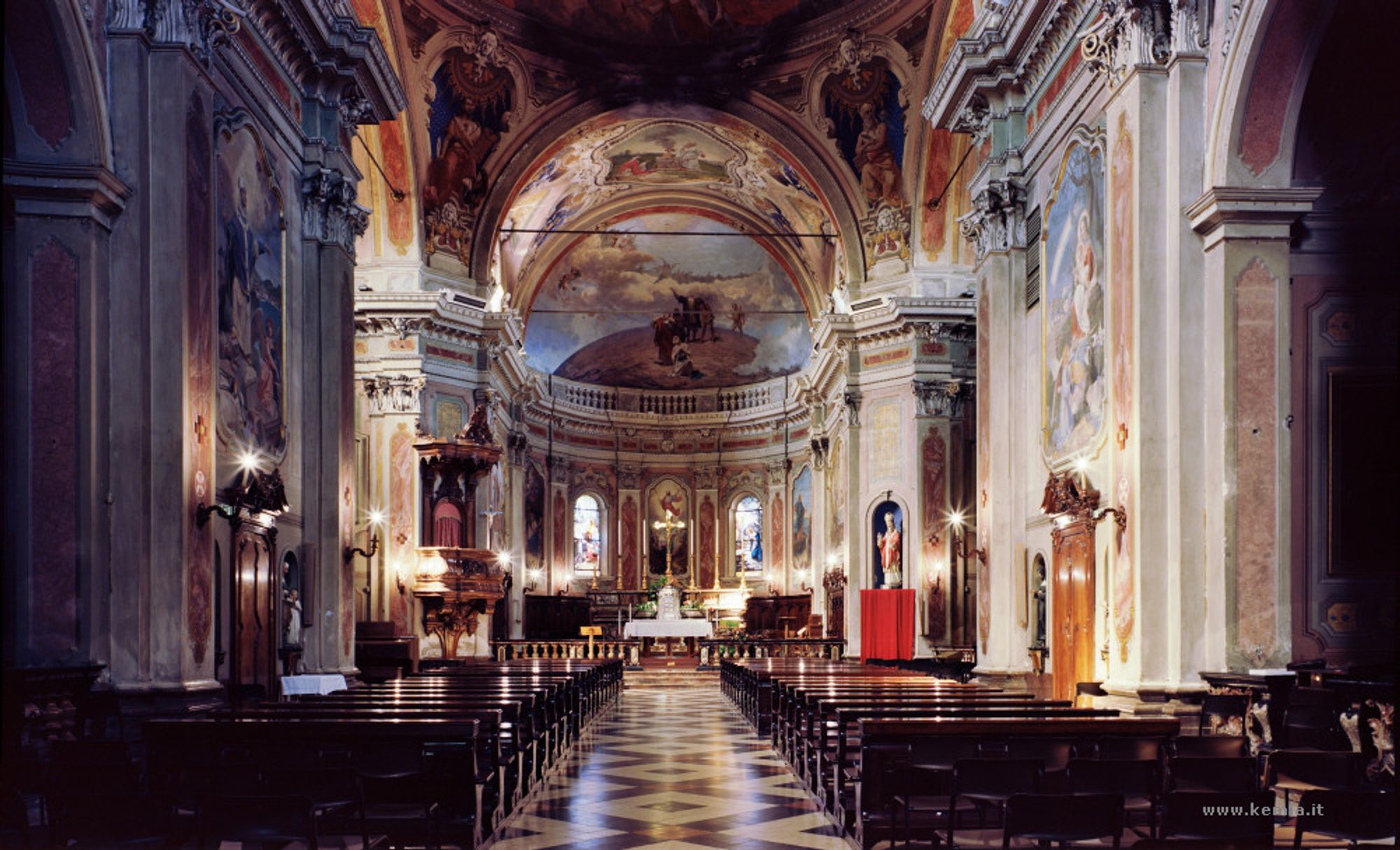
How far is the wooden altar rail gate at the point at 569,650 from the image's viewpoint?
3006 centimetres

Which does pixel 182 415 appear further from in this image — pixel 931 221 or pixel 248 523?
pixel 931 221

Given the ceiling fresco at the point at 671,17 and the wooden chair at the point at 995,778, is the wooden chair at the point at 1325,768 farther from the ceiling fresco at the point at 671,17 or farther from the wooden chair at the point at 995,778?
the ceiling fresco at the point at 671,17

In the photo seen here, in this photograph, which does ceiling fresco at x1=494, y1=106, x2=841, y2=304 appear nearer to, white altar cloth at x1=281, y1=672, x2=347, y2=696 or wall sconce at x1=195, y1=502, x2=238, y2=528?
white altar cloth at x1=281, y1=672, x2=347, y2=696

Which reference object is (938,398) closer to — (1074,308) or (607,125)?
(607,125)

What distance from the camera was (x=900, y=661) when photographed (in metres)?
25.3

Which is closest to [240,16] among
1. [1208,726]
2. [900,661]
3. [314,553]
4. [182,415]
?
[182,415]

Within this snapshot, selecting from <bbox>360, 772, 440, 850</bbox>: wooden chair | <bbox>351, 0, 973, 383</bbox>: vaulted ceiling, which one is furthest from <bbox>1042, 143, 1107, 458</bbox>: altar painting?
<bbox>351, 0, 973, 383</bbox>: vaulted ceiling

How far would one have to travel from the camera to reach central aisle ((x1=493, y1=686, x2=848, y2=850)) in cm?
960

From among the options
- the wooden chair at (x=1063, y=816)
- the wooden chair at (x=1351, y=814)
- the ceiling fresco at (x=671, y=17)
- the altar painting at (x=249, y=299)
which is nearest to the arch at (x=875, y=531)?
the ceiling fresco at (x=671, y=17)

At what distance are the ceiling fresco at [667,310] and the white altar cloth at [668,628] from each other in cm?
975

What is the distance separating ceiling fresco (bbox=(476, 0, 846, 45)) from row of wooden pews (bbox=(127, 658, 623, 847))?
19.3 metres

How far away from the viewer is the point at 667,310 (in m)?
41.9

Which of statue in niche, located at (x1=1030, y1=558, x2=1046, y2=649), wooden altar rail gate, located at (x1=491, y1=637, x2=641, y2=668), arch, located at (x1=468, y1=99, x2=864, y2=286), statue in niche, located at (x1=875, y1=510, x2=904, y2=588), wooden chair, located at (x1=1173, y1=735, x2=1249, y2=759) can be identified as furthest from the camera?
wooden altar rail gate, located at (x1=491, y1=637, x2=641, y2=668)

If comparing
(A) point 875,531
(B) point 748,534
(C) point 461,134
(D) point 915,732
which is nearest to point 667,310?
(B) point 748,534
